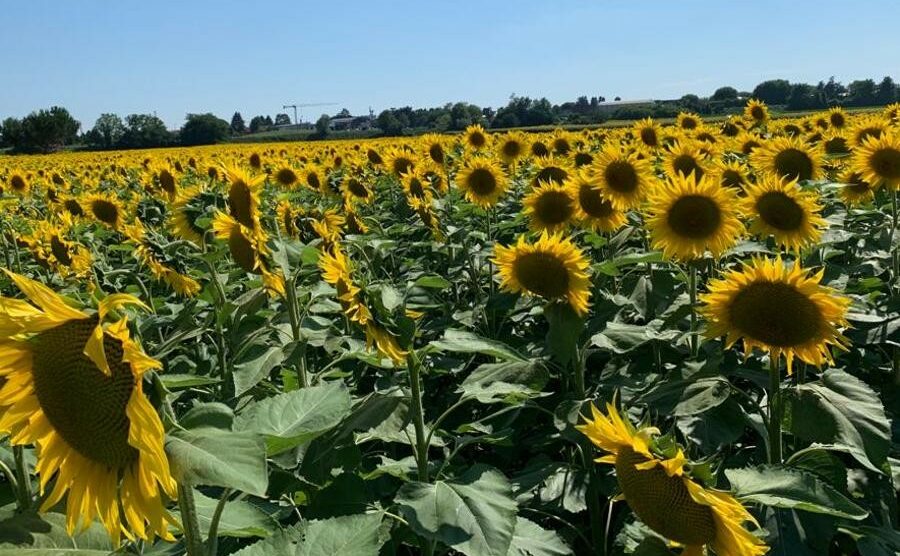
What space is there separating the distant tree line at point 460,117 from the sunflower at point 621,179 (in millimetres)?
24407

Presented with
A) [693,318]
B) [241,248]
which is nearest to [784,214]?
[693,318]

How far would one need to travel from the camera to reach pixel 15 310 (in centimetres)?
127

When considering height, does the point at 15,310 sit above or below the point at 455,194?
above

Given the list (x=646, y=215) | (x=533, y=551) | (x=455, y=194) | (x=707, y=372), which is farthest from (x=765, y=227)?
(x=455, y=194)

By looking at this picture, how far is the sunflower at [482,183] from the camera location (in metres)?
6.24

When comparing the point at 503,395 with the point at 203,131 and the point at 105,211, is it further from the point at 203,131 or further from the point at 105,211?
the point at 203,131

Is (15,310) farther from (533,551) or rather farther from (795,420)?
(795,420)

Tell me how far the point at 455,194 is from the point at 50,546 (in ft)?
19.9

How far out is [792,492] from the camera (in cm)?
162

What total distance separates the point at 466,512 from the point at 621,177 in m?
3.33

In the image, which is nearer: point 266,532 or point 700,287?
point 266,532

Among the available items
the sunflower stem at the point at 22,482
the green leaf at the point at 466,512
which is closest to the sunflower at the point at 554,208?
the green leaf at the point at 466,512

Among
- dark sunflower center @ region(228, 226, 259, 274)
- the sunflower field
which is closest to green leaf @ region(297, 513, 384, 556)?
the sunflower field

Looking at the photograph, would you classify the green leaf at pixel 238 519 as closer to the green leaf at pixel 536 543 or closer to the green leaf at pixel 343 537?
the green leaf at pixel 343 537
